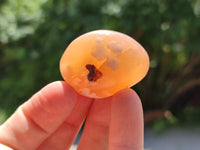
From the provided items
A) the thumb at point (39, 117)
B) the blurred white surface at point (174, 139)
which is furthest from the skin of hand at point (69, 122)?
the blurred white surface at point (174, 139)

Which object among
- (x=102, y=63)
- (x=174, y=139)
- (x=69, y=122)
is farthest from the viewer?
(x=174, y=139)

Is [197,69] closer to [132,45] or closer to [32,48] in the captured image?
[32,48]

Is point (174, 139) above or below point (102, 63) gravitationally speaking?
below

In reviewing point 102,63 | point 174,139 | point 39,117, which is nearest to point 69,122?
point 39,117

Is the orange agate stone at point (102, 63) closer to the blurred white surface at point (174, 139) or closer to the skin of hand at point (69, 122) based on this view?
the skin of hand at point (69, 122)

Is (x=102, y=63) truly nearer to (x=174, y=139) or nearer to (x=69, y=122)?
(x=69, y=122)

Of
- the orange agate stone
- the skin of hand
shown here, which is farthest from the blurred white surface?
the orange agate stone
